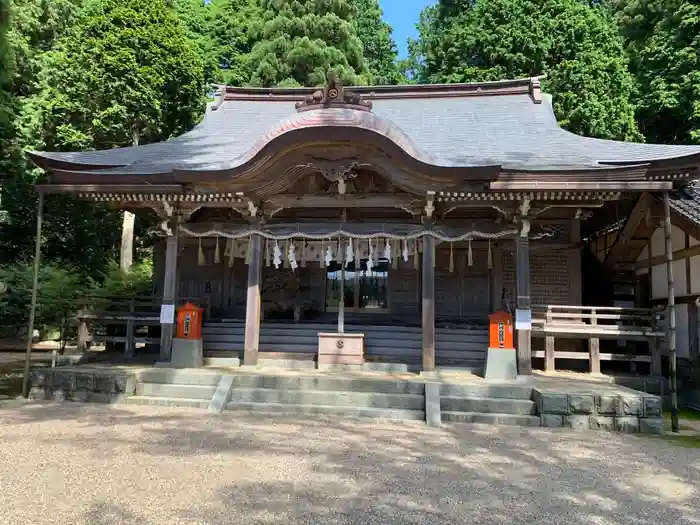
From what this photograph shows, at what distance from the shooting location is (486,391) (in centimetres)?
768

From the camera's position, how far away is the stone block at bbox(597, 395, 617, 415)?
706cm

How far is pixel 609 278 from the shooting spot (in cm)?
1229

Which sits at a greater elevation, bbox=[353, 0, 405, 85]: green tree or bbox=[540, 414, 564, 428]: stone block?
bbox=[353, 0, 405, 85]: green tree

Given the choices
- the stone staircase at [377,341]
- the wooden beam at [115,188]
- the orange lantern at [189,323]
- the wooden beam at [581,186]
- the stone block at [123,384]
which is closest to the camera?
the wooden beam at [581,186]

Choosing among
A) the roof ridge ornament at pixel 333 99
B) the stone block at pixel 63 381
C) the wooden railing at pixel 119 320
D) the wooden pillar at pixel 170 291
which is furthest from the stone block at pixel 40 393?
the roof ridge ornament at pixel 333 99

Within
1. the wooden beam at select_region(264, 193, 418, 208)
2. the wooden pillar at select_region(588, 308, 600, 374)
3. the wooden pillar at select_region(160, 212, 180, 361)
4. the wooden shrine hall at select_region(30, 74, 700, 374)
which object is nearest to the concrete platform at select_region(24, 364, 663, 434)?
the wooden pillar at select_region(160, 212, 180, 361)

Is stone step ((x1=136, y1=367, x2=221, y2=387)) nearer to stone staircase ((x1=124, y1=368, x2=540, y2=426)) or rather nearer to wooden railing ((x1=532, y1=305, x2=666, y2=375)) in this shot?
stone staircase ((x1=124, y1=368, x2=540, y2=426))

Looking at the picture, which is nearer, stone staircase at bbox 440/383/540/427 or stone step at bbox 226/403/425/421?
stone staircase at bbox 440/383/540/427

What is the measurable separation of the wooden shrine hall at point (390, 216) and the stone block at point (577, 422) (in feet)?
5.11

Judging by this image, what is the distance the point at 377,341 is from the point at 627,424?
491 centimetres

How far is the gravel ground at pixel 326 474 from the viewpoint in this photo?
3.93 meters

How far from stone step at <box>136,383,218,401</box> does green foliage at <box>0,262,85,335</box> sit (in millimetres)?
5738

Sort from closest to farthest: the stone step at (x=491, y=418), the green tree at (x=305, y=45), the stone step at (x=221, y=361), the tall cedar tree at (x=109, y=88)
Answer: the stone step at (x=491, y=418) < the stone step at (x=221, y=361) < the tall cedar tree at (x=109, y=88) < the green tree at (x=305, y=45)

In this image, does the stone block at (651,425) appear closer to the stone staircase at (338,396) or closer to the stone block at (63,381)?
the stone staircase at (338,396)
